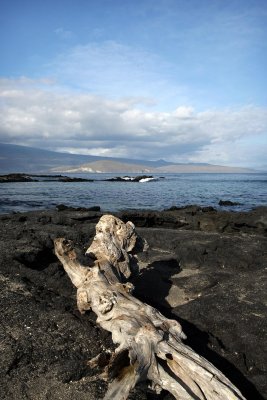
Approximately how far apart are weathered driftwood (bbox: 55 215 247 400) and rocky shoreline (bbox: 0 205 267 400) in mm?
346

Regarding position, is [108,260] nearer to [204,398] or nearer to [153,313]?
[153,313]

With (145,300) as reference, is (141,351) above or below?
above

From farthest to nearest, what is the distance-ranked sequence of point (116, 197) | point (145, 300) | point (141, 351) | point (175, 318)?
1. point (116, 197)
2. point (145, 300)
3. point (175, 318)
4. point (141, 351)

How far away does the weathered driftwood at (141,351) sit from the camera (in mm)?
3748

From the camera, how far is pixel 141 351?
3.95m

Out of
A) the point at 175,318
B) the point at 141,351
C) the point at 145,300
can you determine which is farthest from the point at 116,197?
the point at 141,351

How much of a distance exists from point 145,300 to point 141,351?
109 inches

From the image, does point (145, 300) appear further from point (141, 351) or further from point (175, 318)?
point (141, 351)

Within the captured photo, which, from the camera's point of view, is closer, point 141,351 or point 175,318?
point 141,351

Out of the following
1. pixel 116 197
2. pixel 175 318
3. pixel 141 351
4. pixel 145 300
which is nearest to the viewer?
pixel 141 351

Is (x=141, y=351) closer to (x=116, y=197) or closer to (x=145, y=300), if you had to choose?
(x=145, y=300)

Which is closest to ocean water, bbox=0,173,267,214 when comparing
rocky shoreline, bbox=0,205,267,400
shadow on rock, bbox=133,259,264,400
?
rocky shoreline, bbox=0,205,267,400

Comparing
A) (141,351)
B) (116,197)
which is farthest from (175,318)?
(116,197)

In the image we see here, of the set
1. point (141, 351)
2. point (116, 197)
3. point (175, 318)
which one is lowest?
point (116, 197)
